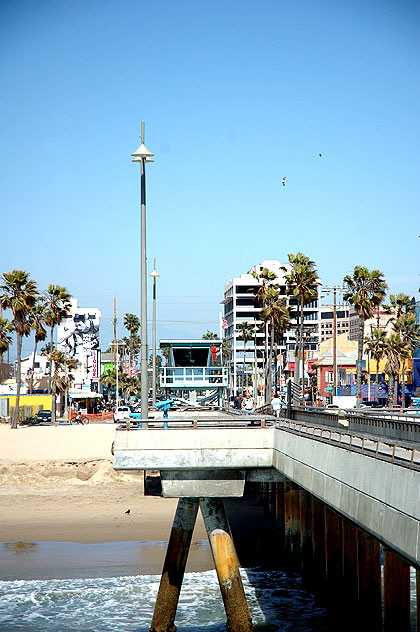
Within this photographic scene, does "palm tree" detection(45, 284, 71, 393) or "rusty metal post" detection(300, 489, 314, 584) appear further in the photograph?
"palm tree" detection(45, 284, 71, 393)

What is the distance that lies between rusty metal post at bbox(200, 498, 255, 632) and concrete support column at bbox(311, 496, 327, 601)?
15.2 ft

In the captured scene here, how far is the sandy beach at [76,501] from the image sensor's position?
30.5 meters

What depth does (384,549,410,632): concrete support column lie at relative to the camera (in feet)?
51.9

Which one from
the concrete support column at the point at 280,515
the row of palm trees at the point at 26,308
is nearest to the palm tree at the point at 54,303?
the row of palm trees at the point at 26,308

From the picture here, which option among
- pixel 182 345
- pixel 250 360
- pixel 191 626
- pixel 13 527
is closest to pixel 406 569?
pixel 191 626

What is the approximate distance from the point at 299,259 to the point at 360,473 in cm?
6061

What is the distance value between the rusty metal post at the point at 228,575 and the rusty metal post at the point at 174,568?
20.8 inches

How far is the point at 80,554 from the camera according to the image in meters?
27.8

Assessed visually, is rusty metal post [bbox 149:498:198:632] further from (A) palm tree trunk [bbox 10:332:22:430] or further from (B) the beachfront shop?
(B) the beachfront shop

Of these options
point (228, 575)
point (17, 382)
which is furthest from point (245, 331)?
point (228, 575)

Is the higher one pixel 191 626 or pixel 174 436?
pixel 174 436

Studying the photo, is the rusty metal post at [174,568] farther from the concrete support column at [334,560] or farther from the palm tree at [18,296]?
the palm tree at [18,296]

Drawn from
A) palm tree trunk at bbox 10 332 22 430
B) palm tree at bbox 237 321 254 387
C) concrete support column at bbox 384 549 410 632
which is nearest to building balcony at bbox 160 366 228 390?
concrete support column at bbox 384 549 410 632

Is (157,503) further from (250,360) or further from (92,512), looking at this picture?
(250,360)
